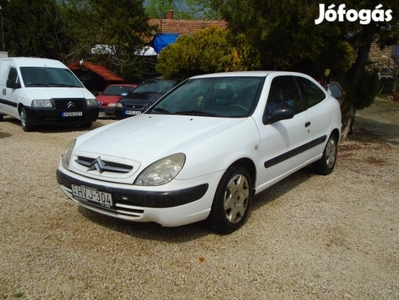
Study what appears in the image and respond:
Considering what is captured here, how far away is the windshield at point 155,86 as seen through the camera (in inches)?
467

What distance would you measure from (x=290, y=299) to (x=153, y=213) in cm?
122

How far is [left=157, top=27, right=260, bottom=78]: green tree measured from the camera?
14.7m

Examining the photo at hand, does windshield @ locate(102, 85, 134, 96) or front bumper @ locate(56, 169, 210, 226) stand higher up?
front bumper @ locate(56, 169, 210, 226)

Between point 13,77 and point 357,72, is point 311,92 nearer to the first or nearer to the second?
point 357,72

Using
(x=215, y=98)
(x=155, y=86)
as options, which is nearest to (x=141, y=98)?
(x=155, y=86)

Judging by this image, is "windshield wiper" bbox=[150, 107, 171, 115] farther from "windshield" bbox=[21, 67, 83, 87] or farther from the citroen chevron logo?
"windshield" bbox=[21, 67, 83, 87]

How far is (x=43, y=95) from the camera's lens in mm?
8789

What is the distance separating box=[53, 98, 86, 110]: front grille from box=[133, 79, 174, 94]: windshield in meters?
3.14

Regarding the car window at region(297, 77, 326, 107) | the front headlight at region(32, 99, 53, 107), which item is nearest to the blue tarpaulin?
the front headlight at region(32, 99, 53, 107)

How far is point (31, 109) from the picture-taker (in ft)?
28.4

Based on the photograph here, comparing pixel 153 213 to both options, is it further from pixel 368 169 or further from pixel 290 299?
pixel 368 169

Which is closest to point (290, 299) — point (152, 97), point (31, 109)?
point (31, 109)

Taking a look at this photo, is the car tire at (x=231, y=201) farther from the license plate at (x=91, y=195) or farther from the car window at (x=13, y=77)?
the car window at (x=13, y=77)

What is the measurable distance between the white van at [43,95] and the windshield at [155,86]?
2.59 metres
